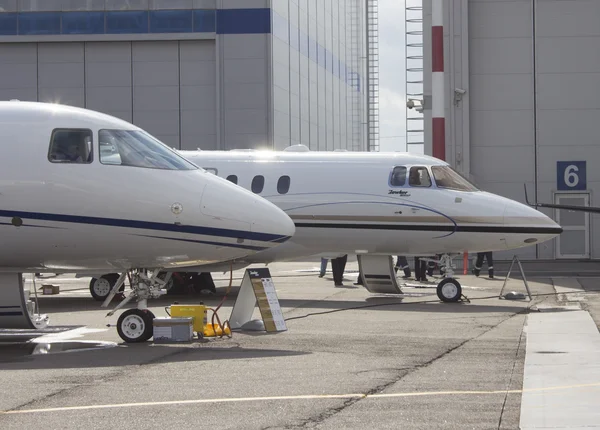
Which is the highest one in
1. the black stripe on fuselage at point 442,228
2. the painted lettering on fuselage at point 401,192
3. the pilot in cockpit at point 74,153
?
the pilot in cockpit at point 74,153

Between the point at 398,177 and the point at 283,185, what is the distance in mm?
2354

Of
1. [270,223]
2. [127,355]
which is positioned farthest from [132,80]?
[127,355]

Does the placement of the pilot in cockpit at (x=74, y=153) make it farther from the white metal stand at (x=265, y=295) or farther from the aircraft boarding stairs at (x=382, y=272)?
the aircraft boarding stairs at (x=382, y=272)

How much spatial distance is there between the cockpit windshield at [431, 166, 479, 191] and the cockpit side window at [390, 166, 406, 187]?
568 millimetres

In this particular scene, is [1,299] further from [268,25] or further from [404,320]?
[268,25]

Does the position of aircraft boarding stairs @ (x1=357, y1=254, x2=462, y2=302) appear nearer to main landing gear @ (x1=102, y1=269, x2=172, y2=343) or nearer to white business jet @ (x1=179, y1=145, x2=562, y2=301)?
white business jet @ (x1=179, y1=145, x2=562, y2=301)

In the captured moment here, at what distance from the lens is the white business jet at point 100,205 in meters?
13.4

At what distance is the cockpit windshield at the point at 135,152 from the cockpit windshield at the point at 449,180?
8.13 metres

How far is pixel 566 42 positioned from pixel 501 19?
7.58 feet

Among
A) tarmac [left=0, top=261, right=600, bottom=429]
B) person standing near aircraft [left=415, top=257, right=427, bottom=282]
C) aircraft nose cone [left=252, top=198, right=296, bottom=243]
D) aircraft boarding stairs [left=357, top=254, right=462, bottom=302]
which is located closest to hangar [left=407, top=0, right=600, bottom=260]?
person standing near aircraft [left=415, top=257, right=427, bottom=282]

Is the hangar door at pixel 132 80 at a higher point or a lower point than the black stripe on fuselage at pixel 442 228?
higher

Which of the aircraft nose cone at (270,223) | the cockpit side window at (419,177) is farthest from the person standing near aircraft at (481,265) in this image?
the aircraft nose cone at (270,223)

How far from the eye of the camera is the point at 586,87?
37062 millimetres

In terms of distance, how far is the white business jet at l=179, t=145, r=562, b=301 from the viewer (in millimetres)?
20594
